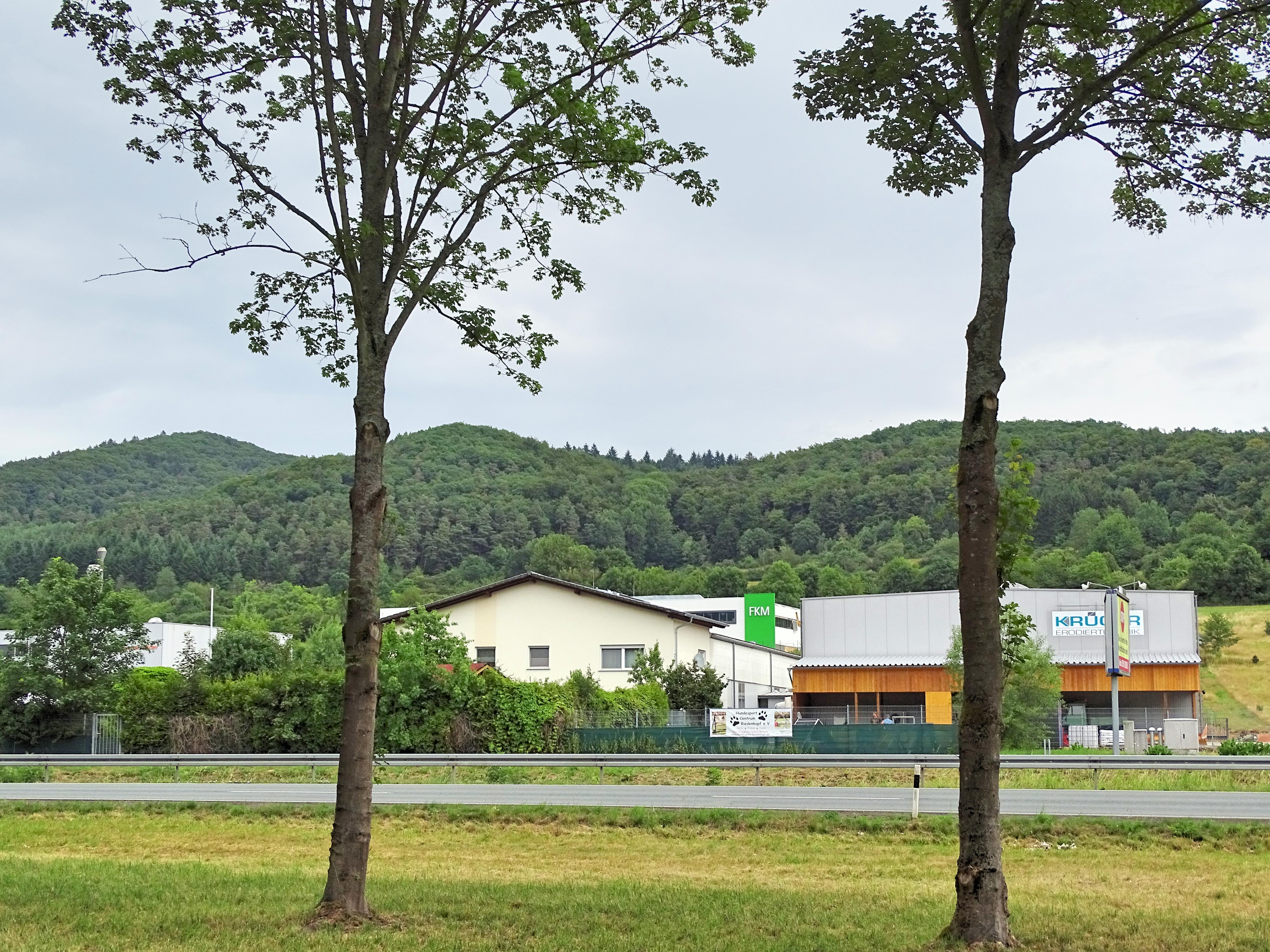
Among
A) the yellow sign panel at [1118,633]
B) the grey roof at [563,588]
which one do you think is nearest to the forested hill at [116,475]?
the grey roof at [563,588]

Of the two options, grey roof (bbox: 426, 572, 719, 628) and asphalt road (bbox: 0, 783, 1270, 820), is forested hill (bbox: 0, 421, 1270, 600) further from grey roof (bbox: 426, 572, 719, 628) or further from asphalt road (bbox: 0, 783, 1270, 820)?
asphalt road (bbox: 0, 783, 1270, 820)

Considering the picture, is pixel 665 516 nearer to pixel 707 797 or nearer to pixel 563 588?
pixel 563 588

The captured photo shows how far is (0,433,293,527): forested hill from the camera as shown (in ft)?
463

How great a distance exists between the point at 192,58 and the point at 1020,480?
8.49 metres

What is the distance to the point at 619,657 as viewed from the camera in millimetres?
58188

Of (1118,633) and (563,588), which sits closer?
(1118,633)

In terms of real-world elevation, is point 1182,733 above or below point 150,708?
below

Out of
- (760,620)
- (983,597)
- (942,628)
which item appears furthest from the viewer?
(760,620)

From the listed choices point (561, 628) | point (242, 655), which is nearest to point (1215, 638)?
point (561, 628)

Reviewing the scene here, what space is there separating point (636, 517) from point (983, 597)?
494ft

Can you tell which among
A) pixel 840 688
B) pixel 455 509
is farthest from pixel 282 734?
pixel 455 509

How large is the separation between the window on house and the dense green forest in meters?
46.9

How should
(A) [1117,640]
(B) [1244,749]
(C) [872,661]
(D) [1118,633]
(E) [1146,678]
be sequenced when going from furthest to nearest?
(C) [872,661] < (E) [1146,678] < (D) [1118,633] < (A) [1117,640] < (B) [1244,749]

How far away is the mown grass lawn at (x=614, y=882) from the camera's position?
32.6ft
